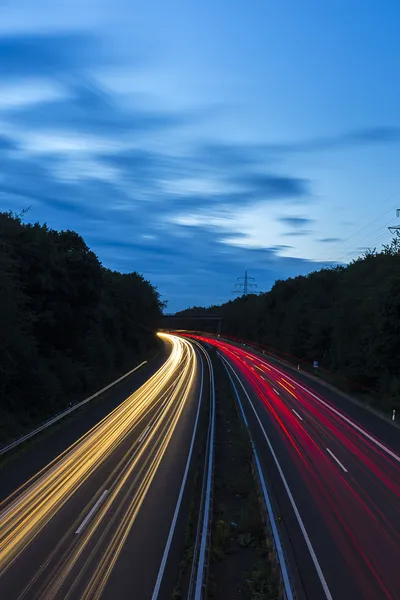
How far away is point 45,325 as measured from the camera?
33.5 meters

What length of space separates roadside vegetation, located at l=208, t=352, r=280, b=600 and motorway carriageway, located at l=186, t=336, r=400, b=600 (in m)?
0.64

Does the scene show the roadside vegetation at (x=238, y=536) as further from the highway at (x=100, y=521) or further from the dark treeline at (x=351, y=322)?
the dark treeline at (x=351, y=322)

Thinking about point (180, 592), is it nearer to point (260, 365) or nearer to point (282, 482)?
point (282, 482)

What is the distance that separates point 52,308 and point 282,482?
65.3 feet

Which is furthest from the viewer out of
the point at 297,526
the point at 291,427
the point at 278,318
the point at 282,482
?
the point at 278,318

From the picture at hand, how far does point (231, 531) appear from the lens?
1481 centimetres

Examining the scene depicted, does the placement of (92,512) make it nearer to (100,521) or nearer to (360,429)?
(100,521)

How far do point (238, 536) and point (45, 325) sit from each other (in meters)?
22.3

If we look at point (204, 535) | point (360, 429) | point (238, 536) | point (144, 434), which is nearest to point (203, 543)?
point (204, 535)

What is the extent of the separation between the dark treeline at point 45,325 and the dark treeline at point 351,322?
2111 cm

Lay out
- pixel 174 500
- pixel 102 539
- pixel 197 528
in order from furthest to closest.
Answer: pixel 174 500
pixel 197 528
pixel 102 539

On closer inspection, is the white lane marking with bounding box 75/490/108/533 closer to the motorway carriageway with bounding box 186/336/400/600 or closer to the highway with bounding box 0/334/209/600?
the highway with bounding box 0/334/209/600

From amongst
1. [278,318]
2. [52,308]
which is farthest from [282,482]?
[278,318]

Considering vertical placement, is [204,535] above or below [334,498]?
above
